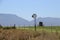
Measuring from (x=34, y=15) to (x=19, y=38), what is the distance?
39.9 meters

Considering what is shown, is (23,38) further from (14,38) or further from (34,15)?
(34,15)

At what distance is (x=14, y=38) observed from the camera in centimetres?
1845

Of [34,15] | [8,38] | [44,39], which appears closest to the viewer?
[44,39]

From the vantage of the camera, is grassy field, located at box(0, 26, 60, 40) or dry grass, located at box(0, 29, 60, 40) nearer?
dry grass, located at box(0, 29, 60, 40)

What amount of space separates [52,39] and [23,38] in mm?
2773

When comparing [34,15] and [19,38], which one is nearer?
[19,38]

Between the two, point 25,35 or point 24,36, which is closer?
point 24,36

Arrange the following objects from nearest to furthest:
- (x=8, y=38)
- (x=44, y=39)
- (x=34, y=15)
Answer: (x=44, y=39)
(x=8, y=38)
(x=34, y=15)

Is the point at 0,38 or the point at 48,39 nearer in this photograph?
the point at 48,39

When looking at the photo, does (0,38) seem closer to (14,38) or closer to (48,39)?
(14,38)

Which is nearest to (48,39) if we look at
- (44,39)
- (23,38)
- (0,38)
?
(44,39)

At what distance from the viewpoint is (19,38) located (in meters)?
19.1

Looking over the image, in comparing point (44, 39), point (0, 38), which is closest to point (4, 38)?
point (0, 38)

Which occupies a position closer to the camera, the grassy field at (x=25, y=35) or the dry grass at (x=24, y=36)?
the dry grass at (x=24, y=36)
